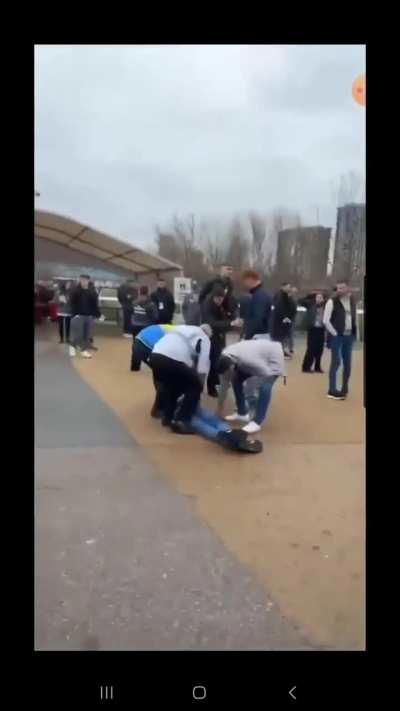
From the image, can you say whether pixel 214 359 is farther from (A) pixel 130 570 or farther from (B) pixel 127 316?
(A) pixel 130 570

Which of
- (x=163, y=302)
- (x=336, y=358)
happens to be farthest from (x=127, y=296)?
(x=336, y=358)

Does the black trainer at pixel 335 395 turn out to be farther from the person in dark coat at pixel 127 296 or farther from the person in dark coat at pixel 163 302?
the person in dark coat at pixel 127 296

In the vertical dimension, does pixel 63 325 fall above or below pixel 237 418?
above

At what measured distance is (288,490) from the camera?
306 centimetres

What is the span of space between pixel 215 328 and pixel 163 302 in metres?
0.66

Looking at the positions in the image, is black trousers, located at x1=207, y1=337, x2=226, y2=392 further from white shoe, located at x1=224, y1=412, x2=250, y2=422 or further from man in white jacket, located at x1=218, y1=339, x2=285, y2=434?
white shoe, located at x1=224, y1=412, x2=250, y2=422

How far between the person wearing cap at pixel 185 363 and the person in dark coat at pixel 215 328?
112mm

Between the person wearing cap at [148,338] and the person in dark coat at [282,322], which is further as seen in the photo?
the person in dark coat at [282,322]

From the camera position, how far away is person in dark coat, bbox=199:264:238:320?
2708 millimetres

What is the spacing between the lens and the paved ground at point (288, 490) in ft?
6.13

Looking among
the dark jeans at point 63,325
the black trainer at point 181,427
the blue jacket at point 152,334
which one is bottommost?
the black trainer at point 181,427
